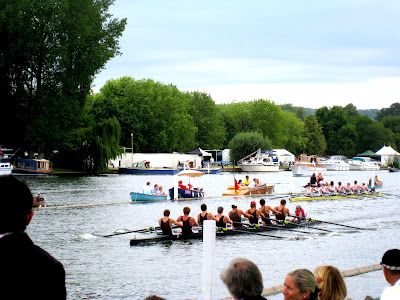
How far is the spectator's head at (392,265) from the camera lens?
667cm

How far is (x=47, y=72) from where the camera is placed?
244ft

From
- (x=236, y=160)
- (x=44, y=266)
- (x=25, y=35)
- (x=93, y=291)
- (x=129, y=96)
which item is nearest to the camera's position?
(x=44, y=266)

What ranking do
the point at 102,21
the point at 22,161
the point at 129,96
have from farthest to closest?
the point at 129,96
the point at 22,161
the point at 102,21

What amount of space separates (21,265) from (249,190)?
54.2m

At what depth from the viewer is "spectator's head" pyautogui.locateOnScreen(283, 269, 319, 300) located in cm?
614

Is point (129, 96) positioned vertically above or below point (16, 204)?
above

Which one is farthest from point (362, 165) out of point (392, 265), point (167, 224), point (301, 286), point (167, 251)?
point (301, 286)

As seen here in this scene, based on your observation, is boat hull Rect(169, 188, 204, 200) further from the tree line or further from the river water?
the tree line

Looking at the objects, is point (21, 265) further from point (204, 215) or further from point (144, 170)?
point (144, 170)

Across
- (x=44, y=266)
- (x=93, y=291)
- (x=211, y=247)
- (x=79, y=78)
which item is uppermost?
(x=79, y=78)

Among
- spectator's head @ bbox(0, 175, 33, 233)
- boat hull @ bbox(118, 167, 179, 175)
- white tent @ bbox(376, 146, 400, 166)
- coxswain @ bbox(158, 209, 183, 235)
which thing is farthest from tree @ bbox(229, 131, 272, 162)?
spectator's head @ bbox(0, 175, 33, 233)

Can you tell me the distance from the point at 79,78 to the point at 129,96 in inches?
1412

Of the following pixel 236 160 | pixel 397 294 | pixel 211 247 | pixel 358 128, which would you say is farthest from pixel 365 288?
pixel 358 128

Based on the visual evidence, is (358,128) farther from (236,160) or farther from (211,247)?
(211,247)
